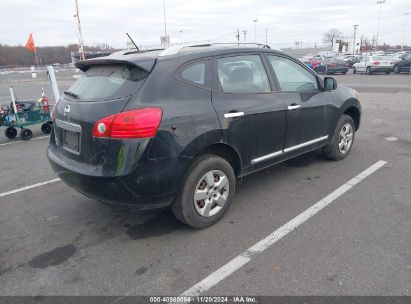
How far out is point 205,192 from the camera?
3.41 m

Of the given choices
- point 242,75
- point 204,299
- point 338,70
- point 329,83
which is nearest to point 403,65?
point 338,70

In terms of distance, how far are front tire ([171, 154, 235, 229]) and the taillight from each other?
23.5 inches

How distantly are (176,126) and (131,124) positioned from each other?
40cm

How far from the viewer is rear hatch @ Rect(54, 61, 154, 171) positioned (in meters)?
2.99

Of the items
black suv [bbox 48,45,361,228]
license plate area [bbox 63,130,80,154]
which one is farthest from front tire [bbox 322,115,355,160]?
license plate area [bbox 63,130,80,154]

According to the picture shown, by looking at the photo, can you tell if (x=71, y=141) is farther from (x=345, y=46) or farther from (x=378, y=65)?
(x=345, y=46)

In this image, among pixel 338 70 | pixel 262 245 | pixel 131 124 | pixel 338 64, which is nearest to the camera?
pixel 131 124

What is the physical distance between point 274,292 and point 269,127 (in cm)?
189

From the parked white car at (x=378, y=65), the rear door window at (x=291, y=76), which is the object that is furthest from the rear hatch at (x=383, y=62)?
the rear door window at (x=291, y=76)

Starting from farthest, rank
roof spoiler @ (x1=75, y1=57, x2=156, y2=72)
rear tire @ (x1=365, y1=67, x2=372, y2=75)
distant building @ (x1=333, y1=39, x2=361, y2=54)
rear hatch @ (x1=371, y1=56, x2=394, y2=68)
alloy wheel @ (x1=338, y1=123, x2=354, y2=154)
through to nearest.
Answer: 1. distant building @ (x1=333, y1=39, x2=361, y2=54)
2. rear tire @ (x1=365, y1=67, x2=372, y2=75)
3. rear hatch @ (x1=371, y1=56, x2=394, y2=68)
4. alloy wheel @ (x1=338, y1=123, x2=354, y2=154)
5. roof spoiler @ (x1=75, y1=57, x2=156, y2=72)

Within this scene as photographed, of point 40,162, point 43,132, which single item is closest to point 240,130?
point 40,162

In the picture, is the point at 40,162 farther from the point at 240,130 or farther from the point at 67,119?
the point at 240,130

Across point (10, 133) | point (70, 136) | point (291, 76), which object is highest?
point (291, 76)

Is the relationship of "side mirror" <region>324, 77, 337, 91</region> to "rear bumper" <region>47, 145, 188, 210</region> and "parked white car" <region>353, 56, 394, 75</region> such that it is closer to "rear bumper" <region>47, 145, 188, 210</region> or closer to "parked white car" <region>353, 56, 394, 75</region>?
"rear bumper" <region>47, 145, 188, 210</region>
